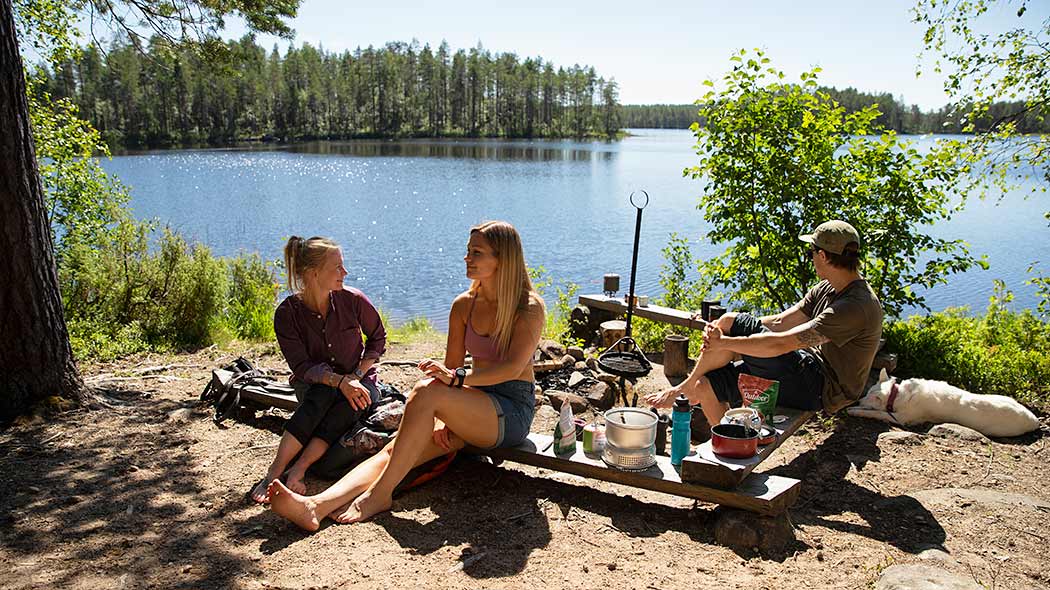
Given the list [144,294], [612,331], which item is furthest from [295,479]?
[144,294]

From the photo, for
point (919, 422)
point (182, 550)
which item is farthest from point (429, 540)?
point (919, 422)

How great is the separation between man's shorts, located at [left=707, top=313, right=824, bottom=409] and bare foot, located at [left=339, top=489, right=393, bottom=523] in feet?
6.25

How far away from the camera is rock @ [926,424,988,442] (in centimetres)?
455

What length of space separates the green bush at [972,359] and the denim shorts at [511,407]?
3.56 metres

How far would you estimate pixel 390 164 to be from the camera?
4047 centimetres

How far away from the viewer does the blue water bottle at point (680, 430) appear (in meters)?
3.42

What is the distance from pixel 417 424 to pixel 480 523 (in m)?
0.52

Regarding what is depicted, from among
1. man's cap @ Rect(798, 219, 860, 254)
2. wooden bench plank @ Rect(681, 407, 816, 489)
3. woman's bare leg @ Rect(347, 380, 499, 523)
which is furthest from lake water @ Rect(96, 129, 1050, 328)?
woman's bare leg @ Rect(347, 380, 499, 523)

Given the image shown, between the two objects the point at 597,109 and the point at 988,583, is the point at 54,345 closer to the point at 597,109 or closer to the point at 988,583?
the point at 988,583

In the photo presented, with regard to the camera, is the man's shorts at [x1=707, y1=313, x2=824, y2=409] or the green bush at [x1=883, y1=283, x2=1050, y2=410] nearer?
the man's shorts at [x1=707, y1=313, x2=824, y2=409]

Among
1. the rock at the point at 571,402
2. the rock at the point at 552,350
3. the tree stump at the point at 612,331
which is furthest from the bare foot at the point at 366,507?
the tree stump at the point at 612,331

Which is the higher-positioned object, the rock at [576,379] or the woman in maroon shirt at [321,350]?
the woman in maroon shirt at [321,350]

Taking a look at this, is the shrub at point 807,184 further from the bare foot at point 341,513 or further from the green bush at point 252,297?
the green bush at point 252,297

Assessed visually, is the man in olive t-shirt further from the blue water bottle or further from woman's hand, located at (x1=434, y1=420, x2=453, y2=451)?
woman's hand, located at (x1=434, y1=420, x2=453, y2=451)
